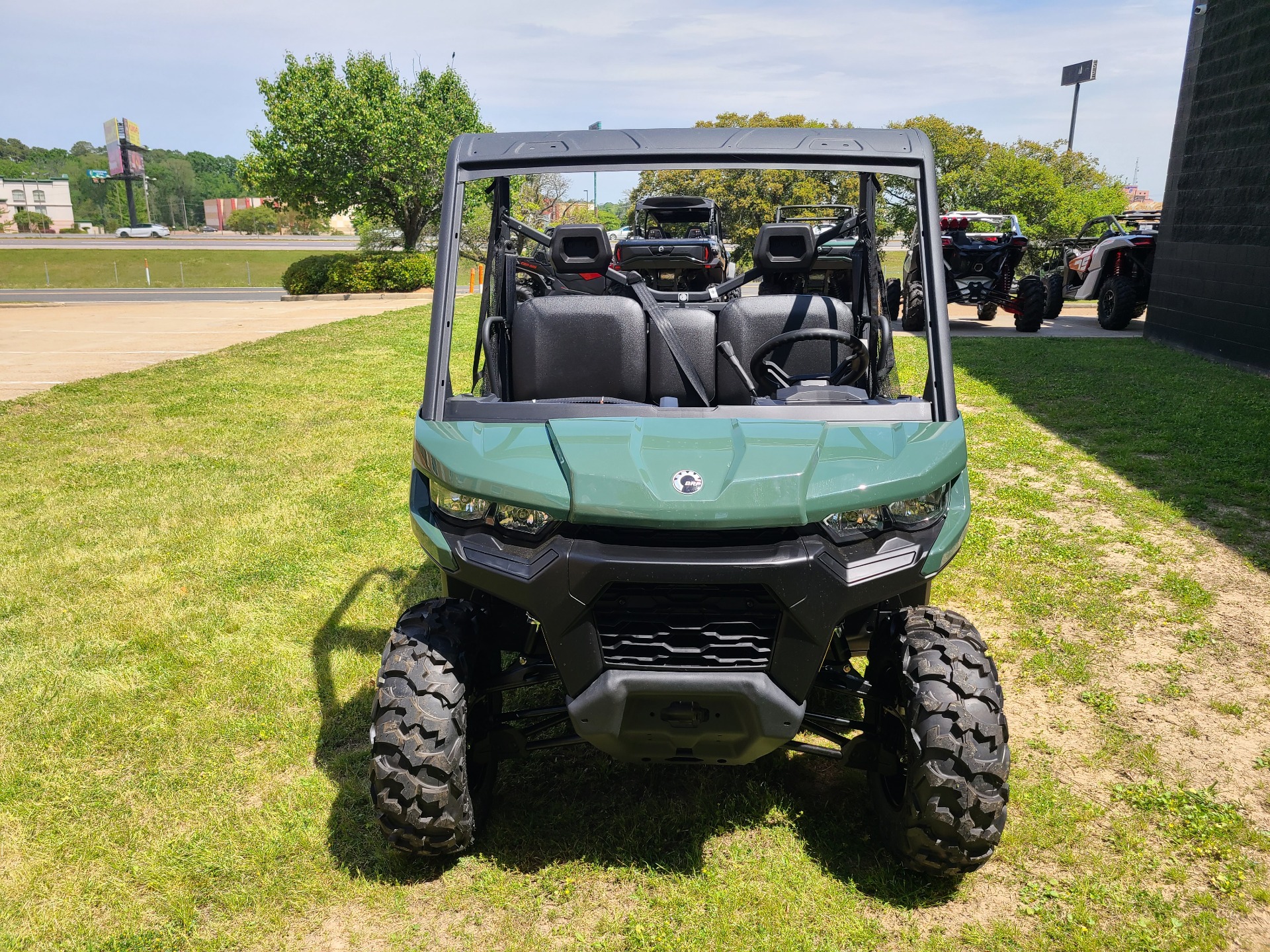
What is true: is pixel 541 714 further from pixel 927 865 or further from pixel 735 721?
pixel 927 865

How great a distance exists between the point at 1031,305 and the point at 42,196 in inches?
5018

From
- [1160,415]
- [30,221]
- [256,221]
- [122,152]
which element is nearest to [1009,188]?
[1160,415]

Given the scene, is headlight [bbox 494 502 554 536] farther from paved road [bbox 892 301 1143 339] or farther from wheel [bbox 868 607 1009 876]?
paved road [bbox 892 301 1143 339]

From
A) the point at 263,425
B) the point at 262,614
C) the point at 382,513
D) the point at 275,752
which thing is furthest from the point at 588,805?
the point at 263,425

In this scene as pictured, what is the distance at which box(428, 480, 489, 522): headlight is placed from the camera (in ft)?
8.45

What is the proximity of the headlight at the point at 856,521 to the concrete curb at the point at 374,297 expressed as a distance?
21352mm

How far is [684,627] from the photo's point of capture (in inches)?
95.9

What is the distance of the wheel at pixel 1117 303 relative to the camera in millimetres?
14273

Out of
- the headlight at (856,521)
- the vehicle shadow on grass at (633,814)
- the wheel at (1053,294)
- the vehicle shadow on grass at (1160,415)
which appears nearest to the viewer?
the headlight at (856,521)

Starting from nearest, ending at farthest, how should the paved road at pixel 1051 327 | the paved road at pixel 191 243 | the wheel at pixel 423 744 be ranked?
the wheel at pixel 423 744 → the paved road at pixel 1051 327 → the paved road at pixel 191 243

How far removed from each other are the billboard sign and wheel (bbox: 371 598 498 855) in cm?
5021

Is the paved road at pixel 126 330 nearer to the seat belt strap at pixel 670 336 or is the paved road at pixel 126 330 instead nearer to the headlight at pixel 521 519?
the seat belt strap at pixel 670 336

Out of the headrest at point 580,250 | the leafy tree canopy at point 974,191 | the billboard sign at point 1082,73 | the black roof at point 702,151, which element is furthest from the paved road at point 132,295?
the billboard sign at point 1082,73

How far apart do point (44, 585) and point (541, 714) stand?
3.47m
